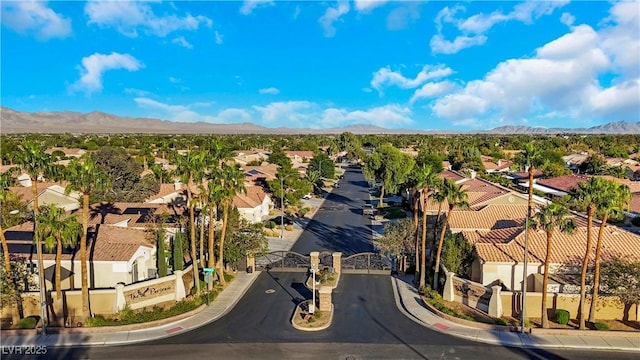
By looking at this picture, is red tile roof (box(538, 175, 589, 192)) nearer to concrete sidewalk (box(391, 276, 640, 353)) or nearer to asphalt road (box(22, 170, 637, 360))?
concrete sidewalk (box(391, 276, 640, 353))

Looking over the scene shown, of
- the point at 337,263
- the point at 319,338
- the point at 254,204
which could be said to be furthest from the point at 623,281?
the point at 254,204

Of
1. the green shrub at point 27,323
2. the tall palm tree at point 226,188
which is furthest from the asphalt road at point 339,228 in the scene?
the green shrub at point 27,323

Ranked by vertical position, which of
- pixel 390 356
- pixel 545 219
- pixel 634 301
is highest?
pixel 545 219

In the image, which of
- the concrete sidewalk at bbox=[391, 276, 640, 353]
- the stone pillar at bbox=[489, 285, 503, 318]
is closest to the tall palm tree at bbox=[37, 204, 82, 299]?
the concrete sidewalk at bbox=[391, 276, 640, 353]

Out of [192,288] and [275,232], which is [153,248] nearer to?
[192,288]

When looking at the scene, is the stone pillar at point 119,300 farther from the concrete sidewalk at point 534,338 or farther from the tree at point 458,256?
the tree at point 458,256

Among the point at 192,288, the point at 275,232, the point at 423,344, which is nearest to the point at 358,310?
the point at 423,344
